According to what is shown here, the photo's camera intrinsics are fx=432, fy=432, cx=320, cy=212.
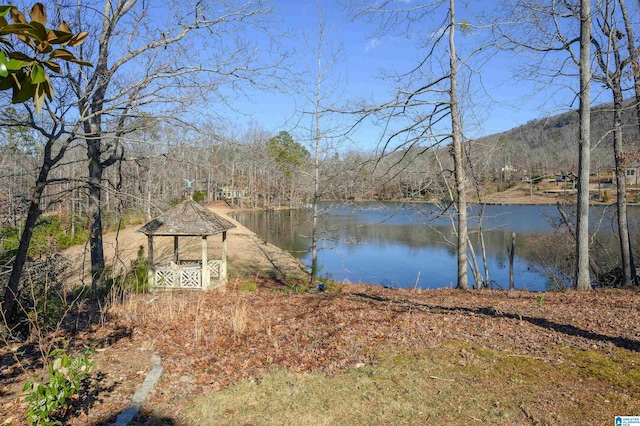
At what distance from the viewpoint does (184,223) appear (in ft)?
36.5

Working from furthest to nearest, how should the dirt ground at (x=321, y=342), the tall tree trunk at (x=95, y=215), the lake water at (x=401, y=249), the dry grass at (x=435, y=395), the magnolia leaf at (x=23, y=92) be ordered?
the lake water at (x=401, y=249) < the tall tree trunk at (x=95, y=215) < the dirt ground at (x=321, y=342) < the dry grass at (x=435, y=395) < the magnolia leaf at (x=23, y=92)

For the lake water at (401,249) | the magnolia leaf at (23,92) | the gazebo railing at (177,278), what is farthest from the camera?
the lake water at (401,249)

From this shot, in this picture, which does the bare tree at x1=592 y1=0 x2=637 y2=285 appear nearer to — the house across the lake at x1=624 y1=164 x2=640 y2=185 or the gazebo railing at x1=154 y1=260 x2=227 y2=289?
the house across the lake at x1=624 y1=164 x2=640 y2=185

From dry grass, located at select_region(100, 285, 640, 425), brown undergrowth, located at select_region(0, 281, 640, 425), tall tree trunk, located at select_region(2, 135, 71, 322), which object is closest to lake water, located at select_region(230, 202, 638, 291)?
brown undergrowth, located at select_region(0, 281, 640, 425)

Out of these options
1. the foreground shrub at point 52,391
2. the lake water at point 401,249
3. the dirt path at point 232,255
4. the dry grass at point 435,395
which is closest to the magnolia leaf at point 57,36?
the foreground shrub at point 52,391

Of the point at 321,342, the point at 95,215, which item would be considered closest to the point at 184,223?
the point at 95,215

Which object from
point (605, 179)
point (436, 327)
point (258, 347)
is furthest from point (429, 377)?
point (605, 179)

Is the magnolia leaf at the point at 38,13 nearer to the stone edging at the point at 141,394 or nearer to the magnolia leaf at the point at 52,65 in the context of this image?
the magnolia leaf at the point at 52,65

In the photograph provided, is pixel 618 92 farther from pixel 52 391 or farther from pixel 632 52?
pixel 52 391

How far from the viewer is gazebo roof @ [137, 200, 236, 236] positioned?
10.9 m

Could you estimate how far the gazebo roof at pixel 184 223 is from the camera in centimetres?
1095

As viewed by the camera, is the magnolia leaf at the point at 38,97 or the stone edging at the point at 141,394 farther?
the stone edging at the point at 141,394

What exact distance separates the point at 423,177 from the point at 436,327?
18.7 feet

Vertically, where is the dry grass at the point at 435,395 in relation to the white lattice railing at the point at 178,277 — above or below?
above
